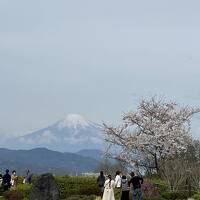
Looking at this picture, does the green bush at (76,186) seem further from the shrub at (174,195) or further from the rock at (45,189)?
the rock at (45,189)

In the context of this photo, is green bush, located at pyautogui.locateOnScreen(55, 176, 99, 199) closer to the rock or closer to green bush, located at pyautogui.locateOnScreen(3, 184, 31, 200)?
green bush, located at pyautogui.locateOnScreen(3, 184, 31, 200)

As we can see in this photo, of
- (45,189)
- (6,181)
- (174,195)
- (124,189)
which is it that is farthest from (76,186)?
(45,189)

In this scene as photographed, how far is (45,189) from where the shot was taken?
2616 cm

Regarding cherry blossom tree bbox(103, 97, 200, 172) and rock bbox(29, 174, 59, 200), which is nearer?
rock bbox(29, 174, 59, 200)

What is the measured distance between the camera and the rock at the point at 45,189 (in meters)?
26.1

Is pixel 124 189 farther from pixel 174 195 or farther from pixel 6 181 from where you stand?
pixel 6 181

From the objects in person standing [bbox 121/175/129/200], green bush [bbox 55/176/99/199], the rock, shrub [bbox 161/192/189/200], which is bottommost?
the rock

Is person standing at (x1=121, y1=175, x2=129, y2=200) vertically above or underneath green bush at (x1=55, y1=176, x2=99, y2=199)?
underneath

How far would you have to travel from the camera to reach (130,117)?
5125cm

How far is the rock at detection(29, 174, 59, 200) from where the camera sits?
26094 mm

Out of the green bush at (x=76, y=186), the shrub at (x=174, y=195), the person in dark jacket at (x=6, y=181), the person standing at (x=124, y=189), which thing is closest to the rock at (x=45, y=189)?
the person standing at (x=124, y=189)

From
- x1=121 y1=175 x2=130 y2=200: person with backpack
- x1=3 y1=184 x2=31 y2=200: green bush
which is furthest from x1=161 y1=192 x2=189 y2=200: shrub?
x1=3 y1=184 x2=31 y2=200: green bush

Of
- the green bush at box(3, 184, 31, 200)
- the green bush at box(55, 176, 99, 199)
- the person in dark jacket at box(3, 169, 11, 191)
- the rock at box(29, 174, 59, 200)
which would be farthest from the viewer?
the person in dark jacket at box(3, 169, 11, 191)

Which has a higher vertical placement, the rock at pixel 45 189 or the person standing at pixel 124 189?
the person standing at pixel 124 189
